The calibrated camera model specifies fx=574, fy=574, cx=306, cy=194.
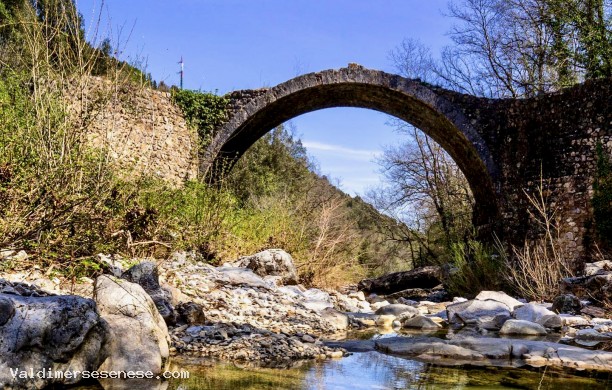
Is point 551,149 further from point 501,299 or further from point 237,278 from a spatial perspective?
point 237,278

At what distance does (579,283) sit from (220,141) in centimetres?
748

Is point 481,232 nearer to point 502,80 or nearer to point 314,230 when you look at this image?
point 314,230

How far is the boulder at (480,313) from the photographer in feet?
20.8

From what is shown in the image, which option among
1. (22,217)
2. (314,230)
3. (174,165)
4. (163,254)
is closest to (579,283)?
(314,230)

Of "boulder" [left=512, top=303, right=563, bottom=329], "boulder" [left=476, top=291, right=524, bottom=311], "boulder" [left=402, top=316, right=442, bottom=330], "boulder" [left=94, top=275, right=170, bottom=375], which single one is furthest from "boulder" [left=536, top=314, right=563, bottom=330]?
"boulder" [left=94, top=275, right=170, bottom=375]

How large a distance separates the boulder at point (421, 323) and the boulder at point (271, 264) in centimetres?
220

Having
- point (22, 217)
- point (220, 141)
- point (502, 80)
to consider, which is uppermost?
point (502, 80)

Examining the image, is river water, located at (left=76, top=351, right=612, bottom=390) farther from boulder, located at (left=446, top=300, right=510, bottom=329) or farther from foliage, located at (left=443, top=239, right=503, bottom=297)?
foliage, located at (left=443, top=239, right=503, bottom=297)

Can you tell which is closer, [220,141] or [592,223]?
[592,223]

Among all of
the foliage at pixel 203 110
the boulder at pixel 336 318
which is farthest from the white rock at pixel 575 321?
the foliage at pixel 203 110

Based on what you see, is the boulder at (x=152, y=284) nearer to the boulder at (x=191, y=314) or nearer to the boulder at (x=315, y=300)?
the boulder at (x=191, y=314)

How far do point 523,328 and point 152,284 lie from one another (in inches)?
146

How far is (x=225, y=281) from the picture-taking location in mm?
6297

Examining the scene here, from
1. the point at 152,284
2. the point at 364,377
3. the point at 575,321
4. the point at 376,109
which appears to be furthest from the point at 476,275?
the point at 364,377
